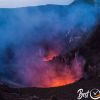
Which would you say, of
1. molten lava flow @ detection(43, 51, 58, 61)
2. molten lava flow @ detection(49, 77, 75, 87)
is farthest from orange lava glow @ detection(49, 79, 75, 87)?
molten lava flow @ detection(43, 51, 58, 61)

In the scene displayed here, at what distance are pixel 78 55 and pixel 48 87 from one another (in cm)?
23

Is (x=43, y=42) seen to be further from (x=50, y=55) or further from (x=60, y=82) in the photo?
(x=60, y=82)

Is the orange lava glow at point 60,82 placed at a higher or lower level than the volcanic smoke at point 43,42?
lower

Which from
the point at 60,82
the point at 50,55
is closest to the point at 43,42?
the point at 50,55

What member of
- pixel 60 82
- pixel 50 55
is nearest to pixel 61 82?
pixel 60 82

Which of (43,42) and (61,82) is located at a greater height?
(43,42)

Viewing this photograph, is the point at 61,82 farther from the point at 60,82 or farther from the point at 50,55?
the point at 50,55

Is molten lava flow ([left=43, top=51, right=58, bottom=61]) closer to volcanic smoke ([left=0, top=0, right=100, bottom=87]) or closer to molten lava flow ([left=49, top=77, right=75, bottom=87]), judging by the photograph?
volcanic smoke ([left=0, top=0, right=100, bottom=87])

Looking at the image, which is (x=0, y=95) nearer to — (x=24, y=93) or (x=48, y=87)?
(x=24, y=93)

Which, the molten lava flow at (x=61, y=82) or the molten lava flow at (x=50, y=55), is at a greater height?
the molten lava flow at (x=50, y=55)

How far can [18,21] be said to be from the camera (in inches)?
48.3

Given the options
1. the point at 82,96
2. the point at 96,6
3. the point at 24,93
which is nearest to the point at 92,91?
the point at 82,96

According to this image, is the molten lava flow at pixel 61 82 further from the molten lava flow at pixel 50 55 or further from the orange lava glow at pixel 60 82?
the molten lava flow at pixel 50 55

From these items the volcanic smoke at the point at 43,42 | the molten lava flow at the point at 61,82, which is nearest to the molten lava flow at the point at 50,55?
the volcanic smoke at the point at 43,42
